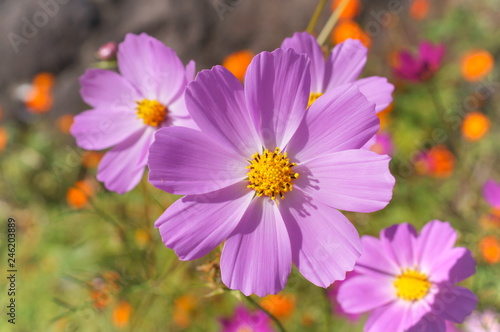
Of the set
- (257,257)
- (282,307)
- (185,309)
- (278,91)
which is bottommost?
(185,309)

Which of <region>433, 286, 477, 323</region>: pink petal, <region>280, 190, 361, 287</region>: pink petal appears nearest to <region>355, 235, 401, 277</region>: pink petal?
<region>433, 286, 477, 323</region>: pink petal

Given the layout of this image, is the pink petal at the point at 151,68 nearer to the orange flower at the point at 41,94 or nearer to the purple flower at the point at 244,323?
the purple flower at the point at 244,323

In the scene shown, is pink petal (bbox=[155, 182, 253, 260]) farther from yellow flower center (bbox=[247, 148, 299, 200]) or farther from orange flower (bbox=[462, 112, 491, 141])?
orange flower (bbox=[462, 112, 491, 141])

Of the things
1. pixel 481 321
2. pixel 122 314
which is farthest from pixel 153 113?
pixel 481 321

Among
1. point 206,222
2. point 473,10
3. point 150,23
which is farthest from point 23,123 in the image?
point 473,10

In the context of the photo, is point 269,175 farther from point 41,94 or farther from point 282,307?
point 41,94

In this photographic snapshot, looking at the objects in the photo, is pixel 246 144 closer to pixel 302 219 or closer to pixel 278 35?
pixel 302 219
